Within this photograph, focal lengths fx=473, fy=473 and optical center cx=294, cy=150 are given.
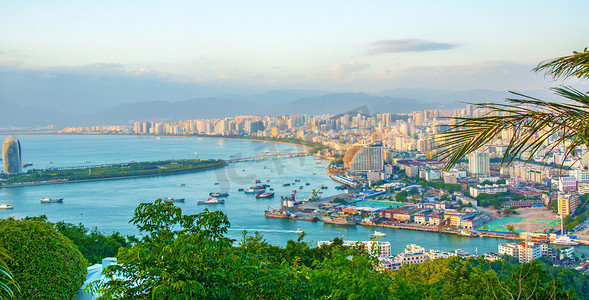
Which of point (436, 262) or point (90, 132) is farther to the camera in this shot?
point (90, 132)

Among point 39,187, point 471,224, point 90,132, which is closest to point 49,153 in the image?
point 39,187

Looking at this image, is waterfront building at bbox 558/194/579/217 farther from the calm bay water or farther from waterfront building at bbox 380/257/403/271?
waterfront building at bbox 380/257/403/271

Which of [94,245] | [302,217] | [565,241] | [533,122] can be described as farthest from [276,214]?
[533,122]

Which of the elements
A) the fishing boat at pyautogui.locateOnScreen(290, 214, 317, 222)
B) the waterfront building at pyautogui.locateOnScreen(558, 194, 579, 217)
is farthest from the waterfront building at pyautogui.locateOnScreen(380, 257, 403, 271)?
the waterfront building at pyautogui.locateOnScreen(558, 194, 579, 217)

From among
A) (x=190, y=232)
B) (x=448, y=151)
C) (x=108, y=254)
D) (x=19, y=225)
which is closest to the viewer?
(x=448, y=151)

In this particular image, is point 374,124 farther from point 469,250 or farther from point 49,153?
point 469,250

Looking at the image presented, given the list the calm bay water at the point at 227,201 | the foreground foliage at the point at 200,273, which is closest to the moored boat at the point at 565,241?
the calm bay water at the point at 227,201

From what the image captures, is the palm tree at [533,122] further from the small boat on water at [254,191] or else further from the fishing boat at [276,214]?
the small boat on water at [254,191]
